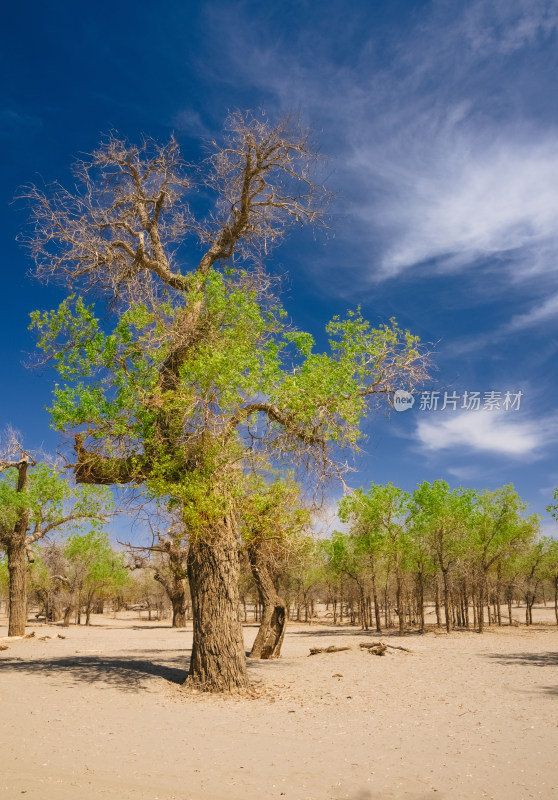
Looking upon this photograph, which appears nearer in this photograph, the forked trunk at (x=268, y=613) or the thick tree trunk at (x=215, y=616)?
the thick tree trunk at (x=215, y=616)

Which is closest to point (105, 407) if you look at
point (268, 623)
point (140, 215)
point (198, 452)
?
point (198, 452)

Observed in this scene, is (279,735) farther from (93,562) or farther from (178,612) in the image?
(93,562)

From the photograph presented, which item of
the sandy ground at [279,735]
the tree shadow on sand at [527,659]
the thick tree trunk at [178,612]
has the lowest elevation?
the thick tree trunk at [178,612]

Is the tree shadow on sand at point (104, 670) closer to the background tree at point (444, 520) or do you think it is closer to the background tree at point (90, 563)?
the background tree at point (444, 520)

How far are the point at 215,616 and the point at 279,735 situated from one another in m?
3.89

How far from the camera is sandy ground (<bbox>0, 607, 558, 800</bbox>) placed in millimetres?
6020

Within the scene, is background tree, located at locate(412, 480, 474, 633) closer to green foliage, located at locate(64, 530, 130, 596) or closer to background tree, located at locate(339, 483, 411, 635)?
background tree, located at locate(339, 483, 411, 635)

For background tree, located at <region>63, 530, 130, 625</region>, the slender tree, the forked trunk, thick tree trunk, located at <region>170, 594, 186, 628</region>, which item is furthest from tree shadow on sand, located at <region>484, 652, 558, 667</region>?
background tree, located at <region>63, 530, 130, 625</region>

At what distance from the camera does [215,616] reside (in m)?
12.0

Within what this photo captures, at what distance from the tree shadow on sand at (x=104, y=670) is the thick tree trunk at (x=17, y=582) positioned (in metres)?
7.20

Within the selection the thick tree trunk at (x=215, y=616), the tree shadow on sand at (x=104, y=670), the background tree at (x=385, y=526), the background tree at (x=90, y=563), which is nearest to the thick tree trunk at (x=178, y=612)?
the background tree at (x=90, y=563)

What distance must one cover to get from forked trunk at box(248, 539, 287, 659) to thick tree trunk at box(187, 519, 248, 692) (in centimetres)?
566

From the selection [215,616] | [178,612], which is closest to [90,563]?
[178,612]

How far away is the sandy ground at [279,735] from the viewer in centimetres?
602
